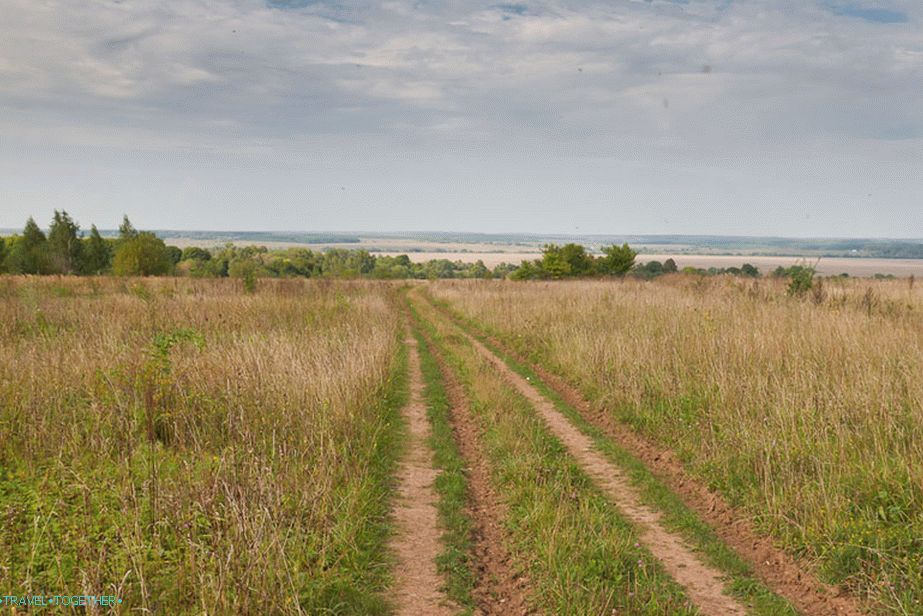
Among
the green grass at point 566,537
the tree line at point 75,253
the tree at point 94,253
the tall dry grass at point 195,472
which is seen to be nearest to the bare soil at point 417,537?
the tall dry grass at point 195,472

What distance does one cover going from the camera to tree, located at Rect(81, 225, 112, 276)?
81.1 metres

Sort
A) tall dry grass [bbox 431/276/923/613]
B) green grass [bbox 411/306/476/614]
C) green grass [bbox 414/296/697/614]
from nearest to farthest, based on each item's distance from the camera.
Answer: green grass [bbox 414/296/697/614] < green grass [bbox 411/306/476/614] < tall dry grass [bbox 431/276/923/613]

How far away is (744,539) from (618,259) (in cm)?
5656

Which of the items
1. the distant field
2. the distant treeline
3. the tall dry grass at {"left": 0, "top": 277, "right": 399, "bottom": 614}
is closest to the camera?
the tall dry grass at {"left": 0, "top": 277, "right": 399, "bottom": 614}

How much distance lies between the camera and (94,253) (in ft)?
274

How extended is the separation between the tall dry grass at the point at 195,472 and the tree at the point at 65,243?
72.2m

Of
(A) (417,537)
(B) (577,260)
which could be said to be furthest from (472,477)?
(B) (577,260)

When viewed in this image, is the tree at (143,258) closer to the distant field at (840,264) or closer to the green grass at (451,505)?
the distant field at (840,264)

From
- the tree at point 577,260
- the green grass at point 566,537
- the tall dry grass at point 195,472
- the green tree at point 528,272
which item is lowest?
the green grass at point 566,537

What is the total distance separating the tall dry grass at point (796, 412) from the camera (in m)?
5.28

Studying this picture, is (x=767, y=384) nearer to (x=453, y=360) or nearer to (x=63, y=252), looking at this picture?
(x=453, y=360)

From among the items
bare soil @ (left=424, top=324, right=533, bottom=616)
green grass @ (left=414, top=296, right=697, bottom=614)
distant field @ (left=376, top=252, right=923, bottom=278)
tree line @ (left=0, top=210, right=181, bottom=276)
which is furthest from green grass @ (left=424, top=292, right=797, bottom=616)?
tree line @ (left=0, top=210, right=181, bottom=276)

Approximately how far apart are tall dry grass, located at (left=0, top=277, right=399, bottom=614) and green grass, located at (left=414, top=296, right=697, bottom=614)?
4.51 ft

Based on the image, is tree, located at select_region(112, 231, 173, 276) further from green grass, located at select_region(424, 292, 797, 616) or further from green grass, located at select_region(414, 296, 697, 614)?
green grass, located at select_region(424, 292, 797, 616)
